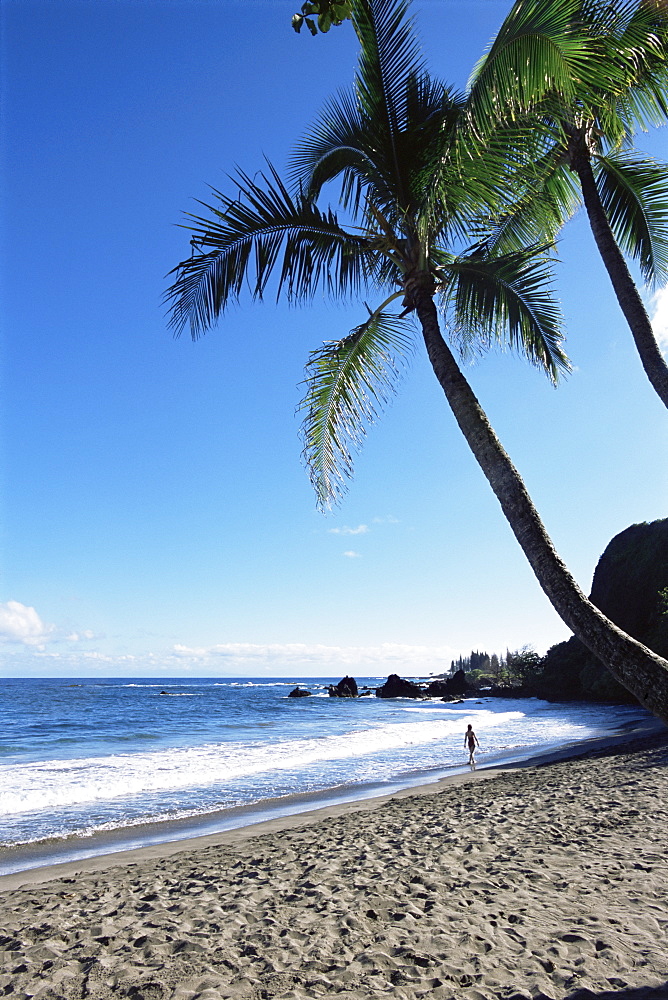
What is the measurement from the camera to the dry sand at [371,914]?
12.2 ft

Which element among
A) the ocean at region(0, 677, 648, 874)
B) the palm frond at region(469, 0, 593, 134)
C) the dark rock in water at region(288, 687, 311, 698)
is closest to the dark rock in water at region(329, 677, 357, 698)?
the dark rock in water at region(288, 687, 311, 698)

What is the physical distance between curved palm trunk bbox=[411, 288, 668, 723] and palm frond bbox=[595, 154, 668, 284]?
10.3ft

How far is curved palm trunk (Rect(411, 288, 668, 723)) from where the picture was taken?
314 cm

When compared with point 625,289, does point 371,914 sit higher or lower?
lower

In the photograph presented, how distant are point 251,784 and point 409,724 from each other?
19.0 metres

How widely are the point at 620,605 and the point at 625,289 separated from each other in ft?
141

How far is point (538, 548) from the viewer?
12.2 ft

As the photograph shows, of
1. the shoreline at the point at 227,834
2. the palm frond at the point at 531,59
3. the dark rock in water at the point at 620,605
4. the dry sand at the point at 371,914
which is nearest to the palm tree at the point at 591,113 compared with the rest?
the palm frond at the point at 531,59

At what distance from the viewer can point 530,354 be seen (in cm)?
579

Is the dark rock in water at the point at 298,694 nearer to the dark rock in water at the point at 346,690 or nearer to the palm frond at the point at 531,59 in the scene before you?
the dark rock in water at the point at 346,690

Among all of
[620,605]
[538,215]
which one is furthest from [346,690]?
[538,215]

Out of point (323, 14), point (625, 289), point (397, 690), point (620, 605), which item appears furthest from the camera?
point (397, 690)

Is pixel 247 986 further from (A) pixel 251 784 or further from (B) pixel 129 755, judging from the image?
(B) pixel 129 755

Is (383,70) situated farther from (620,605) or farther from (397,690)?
(397,690)
